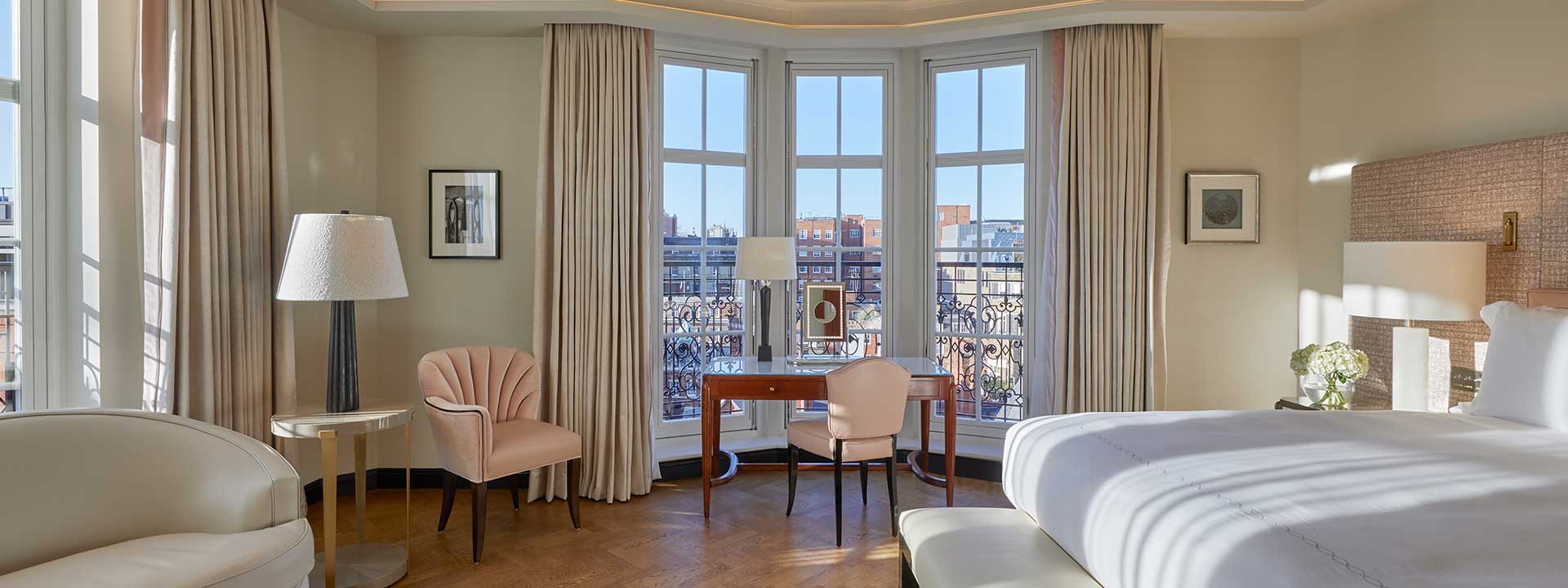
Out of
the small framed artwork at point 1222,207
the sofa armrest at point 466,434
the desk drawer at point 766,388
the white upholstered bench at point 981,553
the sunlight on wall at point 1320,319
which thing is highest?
the small framed artwork at point 1222,207

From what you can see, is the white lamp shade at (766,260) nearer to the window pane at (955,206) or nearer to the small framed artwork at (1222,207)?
the window pane at (955,206)

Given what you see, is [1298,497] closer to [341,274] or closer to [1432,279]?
[1432,279]

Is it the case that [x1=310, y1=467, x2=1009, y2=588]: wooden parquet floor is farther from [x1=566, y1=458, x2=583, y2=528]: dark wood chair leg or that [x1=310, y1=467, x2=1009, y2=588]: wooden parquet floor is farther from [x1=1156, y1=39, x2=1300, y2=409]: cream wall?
[x1=1156, y1=39, x2=1300, y2=409]: cream wall

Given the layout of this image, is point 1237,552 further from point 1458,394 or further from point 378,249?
point 378,249

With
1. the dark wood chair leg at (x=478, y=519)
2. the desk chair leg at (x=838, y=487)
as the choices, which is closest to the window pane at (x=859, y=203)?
the desk chair leg at (x=838, y=487)

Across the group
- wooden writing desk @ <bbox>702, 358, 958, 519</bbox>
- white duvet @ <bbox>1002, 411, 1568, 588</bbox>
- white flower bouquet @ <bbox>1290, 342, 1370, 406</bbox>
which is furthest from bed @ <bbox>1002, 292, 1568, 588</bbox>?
wooden writing desk @ <bbox>702, 358, 958, 519</bbox>

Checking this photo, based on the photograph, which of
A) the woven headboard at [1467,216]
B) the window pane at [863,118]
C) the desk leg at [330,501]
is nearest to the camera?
the desk leg at [330,501]

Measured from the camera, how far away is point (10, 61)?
109 inches

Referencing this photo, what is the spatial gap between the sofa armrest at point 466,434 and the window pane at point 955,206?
2.72 metres

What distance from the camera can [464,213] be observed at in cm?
428

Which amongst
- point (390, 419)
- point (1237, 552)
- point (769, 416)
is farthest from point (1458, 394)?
point (390, 419)

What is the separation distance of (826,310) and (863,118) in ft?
4.07

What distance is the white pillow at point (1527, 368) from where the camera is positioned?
2363 mm

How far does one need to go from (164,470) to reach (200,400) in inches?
32.6
